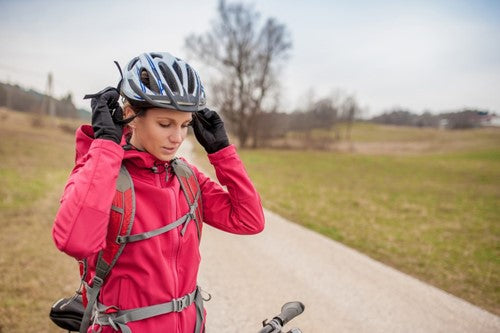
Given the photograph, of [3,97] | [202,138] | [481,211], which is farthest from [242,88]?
[3,97]

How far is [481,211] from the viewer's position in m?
10.9

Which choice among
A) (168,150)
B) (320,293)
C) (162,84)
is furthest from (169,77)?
(320,293)

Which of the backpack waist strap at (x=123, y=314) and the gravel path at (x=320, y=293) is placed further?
the gravel path at (x=320, y=293)

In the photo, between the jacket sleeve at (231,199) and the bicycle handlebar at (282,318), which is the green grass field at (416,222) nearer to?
the bicycle handlebar at (282,318)

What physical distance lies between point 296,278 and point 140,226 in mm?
3729

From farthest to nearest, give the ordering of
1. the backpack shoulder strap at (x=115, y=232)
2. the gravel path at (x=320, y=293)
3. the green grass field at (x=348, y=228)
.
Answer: the green grass field at (x=348, y=228) < the gravel path at (x=320, y=293) < the backpack shoulder strap at (x=115, y=232)

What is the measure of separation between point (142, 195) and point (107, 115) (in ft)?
1.43

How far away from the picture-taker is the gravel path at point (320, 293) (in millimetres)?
3707

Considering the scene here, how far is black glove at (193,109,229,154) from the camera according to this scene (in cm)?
189

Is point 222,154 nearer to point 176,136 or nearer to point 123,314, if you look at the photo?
point 176,136

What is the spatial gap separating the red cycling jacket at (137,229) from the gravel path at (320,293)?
2.16 m

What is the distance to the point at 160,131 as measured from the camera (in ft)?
5.29

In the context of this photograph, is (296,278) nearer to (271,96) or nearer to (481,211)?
(481,211)

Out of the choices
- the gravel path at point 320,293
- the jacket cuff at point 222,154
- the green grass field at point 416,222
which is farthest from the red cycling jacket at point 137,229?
the green grass field at point 416,222
